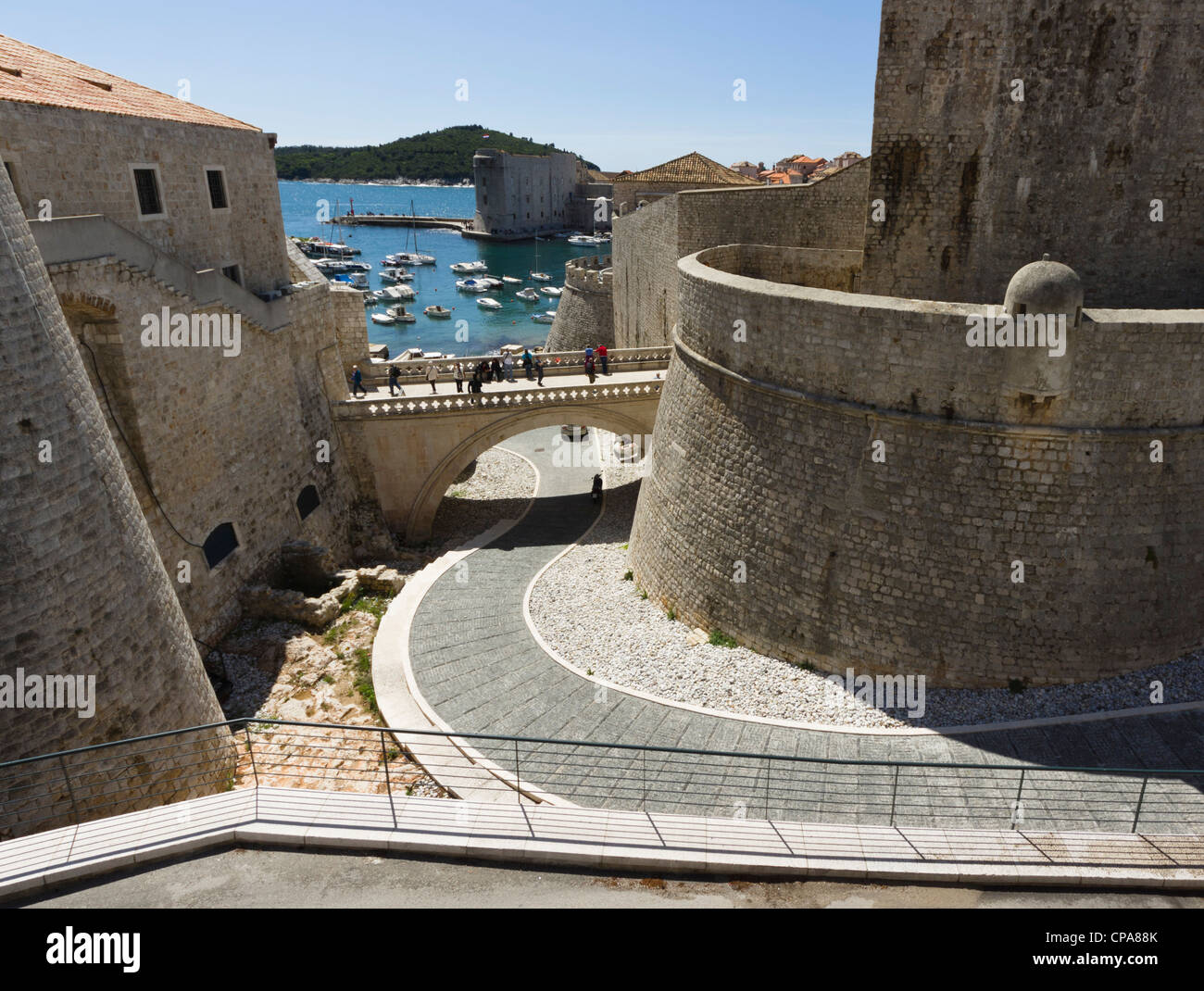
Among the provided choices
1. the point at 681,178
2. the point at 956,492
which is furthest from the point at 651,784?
the point at 681,178

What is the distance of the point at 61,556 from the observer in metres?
8.78

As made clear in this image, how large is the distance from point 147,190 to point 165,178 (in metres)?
0.59

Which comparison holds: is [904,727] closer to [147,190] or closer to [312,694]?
[312,694]

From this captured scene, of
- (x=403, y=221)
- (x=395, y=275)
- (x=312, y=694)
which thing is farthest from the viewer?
(x=403, y=221)

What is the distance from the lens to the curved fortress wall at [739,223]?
73.0ft

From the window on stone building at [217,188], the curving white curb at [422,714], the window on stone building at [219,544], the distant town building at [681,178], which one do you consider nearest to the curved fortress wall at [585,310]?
the distant town building at [681,178]

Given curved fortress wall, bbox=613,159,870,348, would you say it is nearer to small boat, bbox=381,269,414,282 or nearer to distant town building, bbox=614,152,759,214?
distant town building, bbox=614,152,759,214

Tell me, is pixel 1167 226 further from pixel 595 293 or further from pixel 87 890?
pixel 595 293

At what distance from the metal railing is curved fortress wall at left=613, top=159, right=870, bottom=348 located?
38.9ft

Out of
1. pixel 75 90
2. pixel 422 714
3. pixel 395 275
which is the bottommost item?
pixel 422 714

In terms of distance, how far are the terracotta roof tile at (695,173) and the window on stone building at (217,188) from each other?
2704cm

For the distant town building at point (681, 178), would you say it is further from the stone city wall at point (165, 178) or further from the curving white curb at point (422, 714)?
the curving white curb at point (422, 714)

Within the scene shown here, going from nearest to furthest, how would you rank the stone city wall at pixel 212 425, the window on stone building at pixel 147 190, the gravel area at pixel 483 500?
the stone city wall at pixel 212 425 → the window on stone building at pixel 147 190 → the gravel area at pixel 483 500
